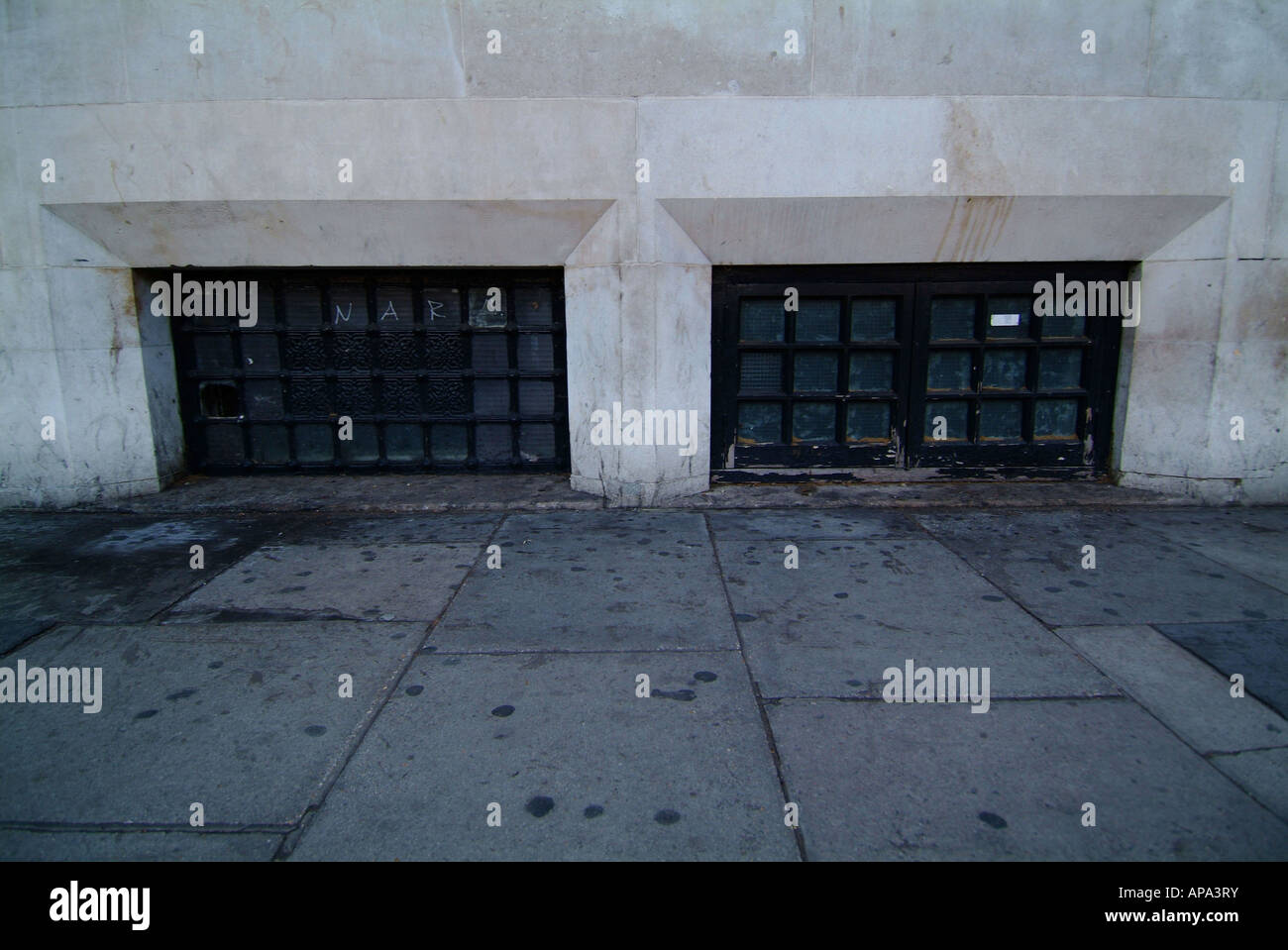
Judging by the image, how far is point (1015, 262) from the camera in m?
5.75

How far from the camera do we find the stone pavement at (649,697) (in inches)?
88.7

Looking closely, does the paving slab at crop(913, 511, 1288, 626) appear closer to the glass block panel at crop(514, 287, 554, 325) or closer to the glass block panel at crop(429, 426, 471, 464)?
the glass block panel at crop(514, 287, 554, 325)

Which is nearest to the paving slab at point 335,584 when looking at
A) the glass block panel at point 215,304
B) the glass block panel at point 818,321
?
the glass block panel at point 215,304

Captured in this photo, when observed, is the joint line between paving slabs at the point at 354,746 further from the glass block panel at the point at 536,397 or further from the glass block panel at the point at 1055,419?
the glass block panel at the point at 1055,419

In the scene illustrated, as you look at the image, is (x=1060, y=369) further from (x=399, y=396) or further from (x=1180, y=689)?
(x=399, y=396)

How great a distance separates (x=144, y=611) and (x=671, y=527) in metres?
3.21

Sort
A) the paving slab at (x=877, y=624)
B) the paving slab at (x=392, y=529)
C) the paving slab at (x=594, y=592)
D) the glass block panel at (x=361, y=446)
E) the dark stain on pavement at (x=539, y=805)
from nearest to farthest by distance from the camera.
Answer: the dark stain on pavement at (x=539, y=805), the paving slab at (x=877, y=624), the paving slab at (x=594, y=592), the paving slab at (x=392, y=529), the glass block panel at (x=361, y=446)

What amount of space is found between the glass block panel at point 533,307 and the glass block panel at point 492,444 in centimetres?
94

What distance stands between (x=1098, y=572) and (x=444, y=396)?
16.4ft

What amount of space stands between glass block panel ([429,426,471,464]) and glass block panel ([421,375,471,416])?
15 centimetres

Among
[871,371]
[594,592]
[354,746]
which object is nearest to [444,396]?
[594,592]

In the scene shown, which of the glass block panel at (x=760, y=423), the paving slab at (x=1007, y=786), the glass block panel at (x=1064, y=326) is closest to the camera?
the paving slab at (x=1007, y=786)

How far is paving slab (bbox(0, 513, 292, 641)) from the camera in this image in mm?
3842
